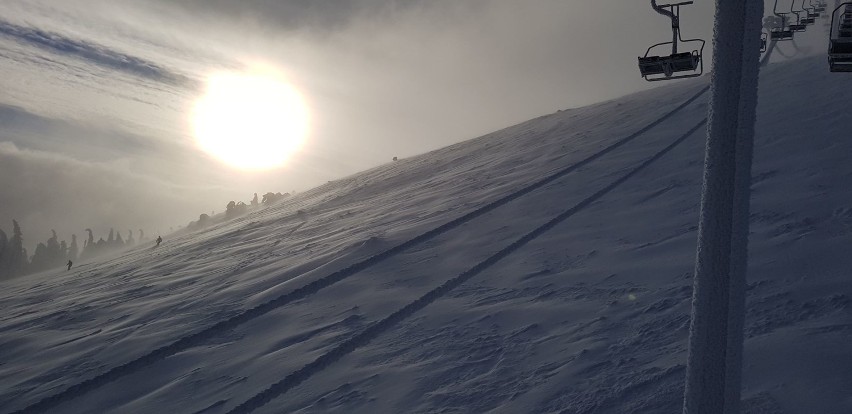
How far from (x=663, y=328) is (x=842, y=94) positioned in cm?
1187

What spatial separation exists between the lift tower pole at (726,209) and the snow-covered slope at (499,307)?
69.4 inches

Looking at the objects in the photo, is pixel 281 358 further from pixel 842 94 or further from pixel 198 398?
pixel 842 94

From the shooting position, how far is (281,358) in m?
7.05

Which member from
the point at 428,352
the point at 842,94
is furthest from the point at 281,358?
the point at 842,94

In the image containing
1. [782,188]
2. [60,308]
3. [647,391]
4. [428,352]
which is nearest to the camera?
[647,391]

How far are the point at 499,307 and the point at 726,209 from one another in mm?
4779

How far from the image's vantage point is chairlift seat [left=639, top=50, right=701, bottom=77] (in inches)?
379

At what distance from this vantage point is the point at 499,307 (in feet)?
22.9

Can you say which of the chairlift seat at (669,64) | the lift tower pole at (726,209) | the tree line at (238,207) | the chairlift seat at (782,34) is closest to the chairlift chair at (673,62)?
the chairlift seat at (669,64)

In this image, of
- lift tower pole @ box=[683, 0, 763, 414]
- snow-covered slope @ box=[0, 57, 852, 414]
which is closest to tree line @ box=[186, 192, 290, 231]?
snow-covered slope @ box=[0, 57, 852, 414]

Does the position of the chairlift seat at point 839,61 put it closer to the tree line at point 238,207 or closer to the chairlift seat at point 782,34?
the chairlift seat at point 782,34

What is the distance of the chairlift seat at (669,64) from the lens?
962 cm

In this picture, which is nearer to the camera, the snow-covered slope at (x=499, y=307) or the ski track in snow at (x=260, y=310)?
the snow-covered slope at (x=499, y=307)

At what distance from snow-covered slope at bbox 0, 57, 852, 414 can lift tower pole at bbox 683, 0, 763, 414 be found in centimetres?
176
